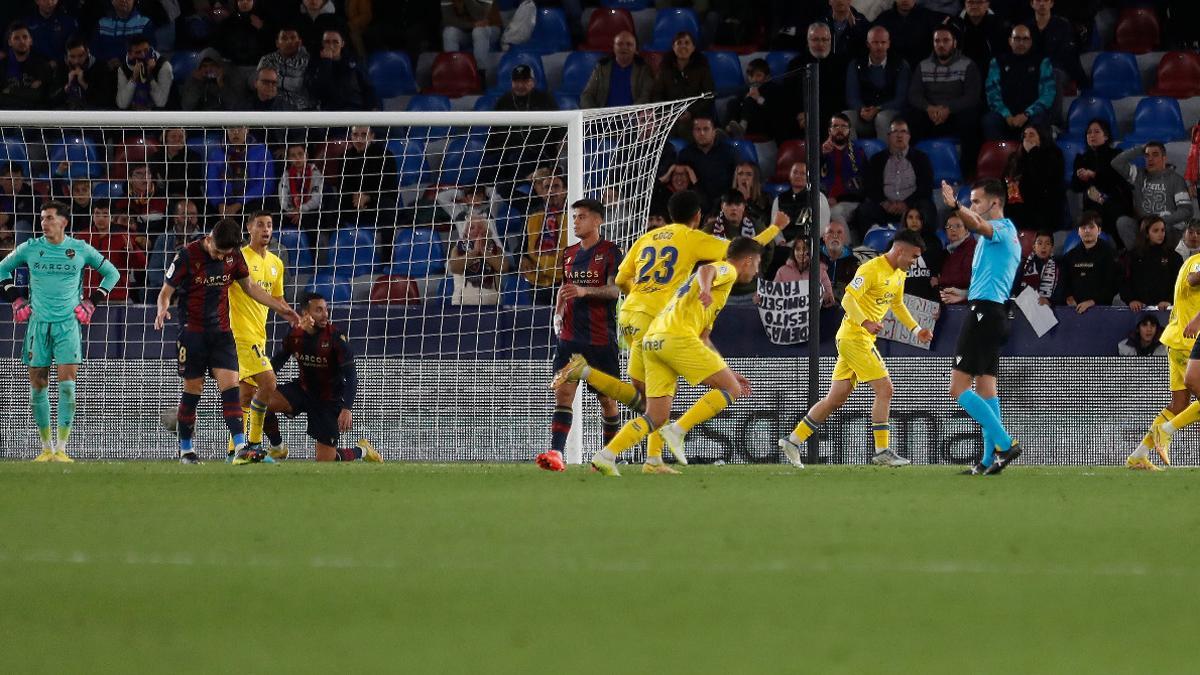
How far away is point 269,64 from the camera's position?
1855 centimetres

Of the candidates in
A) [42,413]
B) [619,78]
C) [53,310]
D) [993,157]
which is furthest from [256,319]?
[993,157]

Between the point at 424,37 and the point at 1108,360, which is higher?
the point at 424,37

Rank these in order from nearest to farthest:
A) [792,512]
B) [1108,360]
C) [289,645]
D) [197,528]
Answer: [289,645], [197,528], [792,512], [1108,360]

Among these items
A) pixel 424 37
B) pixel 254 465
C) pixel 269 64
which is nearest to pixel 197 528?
pixel 254 465

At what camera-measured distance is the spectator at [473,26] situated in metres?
19.9

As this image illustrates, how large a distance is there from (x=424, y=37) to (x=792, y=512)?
43.5 ft

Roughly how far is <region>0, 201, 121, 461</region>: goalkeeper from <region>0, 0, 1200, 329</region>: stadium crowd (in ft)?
4.47

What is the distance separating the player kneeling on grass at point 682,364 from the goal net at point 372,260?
3.65m

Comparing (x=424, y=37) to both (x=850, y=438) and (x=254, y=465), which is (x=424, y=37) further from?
(x=254, y=465)

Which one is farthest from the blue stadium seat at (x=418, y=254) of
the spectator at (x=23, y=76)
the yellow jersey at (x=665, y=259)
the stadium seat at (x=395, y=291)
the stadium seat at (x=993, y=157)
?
the stadium seat at (x=993, y=157)

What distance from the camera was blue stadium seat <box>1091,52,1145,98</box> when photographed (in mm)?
18891

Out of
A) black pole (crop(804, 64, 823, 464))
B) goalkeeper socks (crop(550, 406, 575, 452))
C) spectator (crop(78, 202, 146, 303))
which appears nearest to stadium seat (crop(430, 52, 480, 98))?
spectator (crop(78, 202, 146, 303))

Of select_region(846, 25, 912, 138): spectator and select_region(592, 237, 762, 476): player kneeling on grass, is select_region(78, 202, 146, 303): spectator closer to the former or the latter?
select_region(592, 237, 762, 476): player kneeling on grass

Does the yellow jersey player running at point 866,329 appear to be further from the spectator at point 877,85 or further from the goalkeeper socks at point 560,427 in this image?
the spectator at point 877,85
